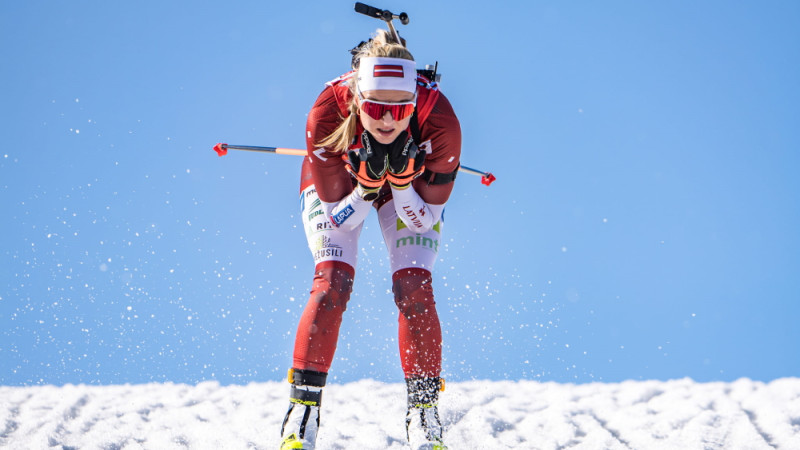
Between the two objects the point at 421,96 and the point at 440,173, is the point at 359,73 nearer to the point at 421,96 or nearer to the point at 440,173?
the point at 421,96

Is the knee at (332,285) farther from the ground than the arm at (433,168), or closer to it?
closer to it

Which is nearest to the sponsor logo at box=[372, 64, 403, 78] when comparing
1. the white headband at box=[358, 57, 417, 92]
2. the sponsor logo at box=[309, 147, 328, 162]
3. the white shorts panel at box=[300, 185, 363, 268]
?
the white headband at box=[358, 57, 417, 92]

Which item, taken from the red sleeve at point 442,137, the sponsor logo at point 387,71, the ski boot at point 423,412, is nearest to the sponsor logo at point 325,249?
the red sleeve at point 442,137

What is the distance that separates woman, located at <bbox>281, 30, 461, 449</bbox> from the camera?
14.9 feet

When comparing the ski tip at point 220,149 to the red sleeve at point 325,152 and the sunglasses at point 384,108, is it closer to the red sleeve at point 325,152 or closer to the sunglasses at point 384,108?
the red sleeve at point 325,152

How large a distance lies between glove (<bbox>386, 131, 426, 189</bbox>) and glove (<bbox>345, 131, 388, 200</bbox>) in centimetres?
5

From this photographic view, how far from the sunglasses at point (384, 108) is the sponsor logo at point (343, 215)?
85 cm

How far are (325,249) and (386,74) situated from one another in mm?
1405

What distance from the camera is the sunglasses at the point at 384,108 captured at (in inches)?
178

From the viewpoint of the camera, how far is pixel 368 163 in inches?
187

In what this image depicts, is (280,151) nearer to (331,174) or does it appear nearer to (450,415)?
(331,174)

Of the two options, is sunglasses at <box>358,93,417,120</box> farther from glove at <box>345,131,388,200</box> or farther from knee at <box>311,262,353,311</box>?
knee at <box>311,262,353,311</box>

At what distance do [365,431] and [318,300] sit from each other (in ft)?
9.05

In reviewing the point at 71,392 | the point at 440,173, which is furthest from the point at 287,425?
the point at 71,392
